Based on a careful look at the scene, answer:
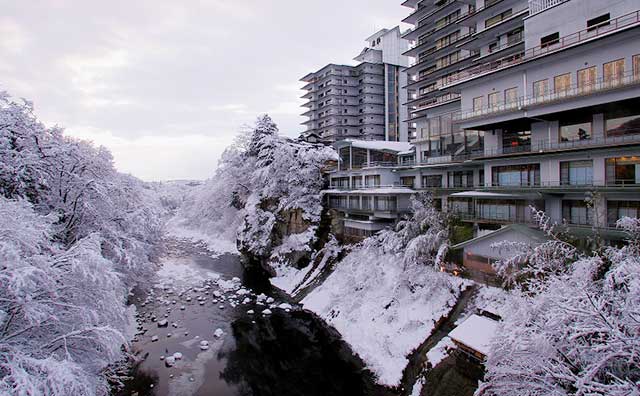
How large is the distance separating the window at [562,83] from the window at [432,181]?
41.8 ft

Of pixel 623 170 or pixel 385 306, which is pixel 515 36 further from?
pixel 385 306

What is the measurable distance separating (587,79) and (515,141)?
5685 millimetres

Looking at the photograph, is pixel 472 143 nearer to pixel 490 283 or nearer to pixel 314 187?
pixel 490 283

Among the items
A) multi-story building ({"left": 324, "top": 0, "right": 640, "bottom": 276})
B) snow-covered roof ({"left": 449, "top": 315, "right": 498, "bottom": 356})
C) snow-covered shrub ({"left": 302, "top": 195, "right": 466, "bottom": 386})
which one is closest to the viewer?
snow-covered roof ({"left": 449, "top": 315, "right": 498, "bottom": 356})

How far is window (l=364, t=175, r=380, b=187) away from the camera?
1345 inches

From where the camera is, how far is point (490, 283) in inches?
742

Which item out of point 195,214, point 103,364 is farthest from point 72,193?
point 195,214

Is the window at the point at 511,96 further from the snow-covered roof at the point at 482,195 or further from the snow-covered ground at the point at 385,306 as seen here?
the snow-covered ground at the point at 385,306

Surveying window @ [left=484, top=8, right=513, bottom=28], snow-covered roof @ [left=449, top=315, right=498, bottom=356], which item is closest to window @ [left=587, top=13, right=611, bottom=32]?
window @ [left=484, top=8, right=513, bottom=28]

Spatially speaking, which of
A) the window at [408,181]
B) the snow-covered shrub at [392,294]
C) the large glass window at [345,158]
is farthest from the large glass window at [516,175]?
the large glass window at [345,158]

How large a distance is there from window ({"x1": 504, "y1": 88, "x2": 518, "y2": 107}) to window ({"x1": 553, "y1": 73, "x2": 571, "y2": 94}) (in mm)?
2273

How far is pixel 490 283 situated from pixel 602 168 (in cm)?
878

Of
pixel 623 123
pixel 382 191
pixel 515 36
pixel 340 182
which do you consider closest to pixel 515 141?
pixel 623 123

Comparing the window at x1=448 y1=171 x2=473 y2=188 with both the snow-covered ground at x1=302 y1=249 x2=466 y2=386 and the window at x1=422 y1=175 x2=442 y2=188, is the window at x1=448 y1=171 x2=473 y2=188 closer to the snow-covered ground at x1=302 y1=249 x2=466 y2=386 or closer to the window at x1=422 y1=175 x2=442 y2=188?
the window at x1=422 y1=175 x2=442 y2=188
